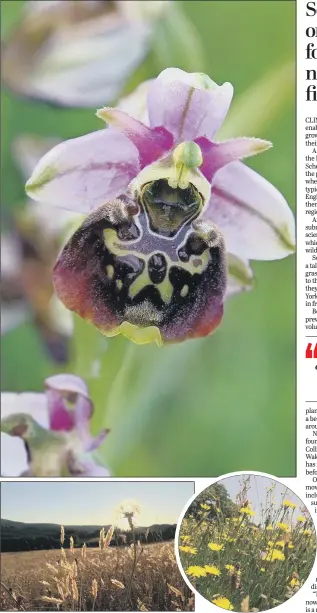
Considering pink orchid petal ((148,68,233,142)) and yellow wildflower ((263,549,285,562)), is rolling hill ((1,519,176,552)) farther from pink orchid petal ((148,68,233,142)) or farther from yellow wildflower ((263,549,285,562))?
pink orchid petal ((148,68,233,142))

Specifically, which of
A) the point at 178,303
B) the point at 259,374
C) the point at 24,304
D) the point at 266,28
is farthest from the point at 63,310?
the point at 266,28

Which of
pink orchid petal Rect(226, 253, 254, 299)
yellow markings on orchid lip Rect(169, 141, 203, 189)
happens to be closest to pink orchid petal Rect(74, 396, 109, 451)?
pink orchid petal Rect(226, 253, 254, 299)

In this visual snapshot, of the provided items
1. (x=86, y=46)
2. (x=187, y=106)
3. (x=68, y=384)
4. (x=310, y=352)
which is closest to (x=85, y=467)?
(x=68, y=384)

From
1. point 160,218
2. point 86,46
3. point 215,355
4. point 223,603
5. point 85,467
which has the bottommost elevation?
point 223,603

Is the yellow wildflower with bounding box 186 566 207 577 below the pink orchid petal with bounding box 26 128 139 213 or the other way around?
below

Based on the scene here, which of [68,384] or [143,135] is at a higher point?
[143,135]

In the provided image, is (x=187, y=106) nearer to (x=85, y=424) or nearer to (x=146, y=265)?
(x=146, y=265)

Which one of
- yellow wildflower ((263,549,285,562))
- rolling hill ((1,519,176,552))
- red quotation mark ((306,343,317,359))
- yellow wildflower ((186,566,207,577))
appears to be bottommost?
yellow wildflower ((186,566,207,577))

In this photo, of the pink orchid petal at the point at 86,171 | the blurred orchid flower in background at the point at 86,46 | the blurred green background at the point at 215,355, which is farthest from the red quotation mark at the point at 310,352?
the blurred orchid flower in background at the point at 86,46
